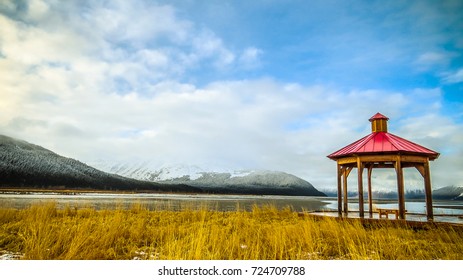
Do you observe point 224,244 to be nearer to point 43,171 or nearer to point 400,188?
point 400,188

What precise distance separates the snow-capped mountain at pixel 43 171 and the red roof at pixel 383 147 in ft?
220

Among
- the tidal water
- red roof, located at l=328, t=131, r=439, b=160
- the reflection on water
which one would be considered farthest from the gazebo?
the reflection on water

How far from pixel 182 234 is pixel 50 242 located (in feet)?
8.22

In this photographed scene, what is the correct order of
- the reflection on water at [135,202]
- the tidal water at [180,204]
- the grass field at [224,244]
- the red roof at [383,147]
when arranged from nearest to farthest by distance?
the grass field at [224,244]
the red roof at [383,147]
the tidal water at [180,204]
the reflection on water at [135,202]

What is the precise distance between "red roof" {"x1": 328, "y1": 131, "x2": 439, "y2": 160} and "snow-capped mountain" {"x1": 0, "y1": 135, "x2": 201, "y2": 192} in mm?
67124

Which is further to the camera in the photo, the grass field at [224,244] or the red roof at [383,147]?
the red roof at [383,147]

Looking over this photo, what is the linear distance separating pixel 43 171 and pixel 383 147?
75753 mm

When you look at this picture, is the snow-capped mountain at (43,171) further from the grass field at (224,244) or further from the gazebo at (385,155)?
the gazebo at (385,155)

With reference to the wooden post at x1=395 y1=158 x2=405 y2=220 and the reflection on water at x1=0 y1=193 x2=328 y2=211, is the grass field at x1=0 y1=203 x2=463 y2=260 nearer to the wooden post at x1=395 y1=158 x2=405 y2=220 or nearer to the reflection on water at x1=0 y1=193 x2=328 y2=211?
the wooden post at x1=395 y1=158 x2=405 y2=220

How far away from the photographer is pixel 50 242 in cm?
560

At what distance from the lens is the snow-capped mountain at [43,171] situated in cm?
6259

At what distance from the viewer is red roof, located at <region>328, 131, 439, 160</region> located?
9062mm

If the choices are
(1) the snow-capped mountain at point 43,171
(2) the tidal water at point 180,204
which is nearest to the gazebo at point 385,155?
(2) the tidal water at point 180,204
